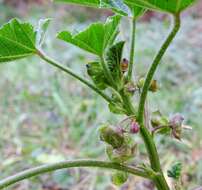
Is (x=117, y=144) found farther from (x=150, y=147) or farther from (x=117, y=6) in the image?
(x=117, y=6)

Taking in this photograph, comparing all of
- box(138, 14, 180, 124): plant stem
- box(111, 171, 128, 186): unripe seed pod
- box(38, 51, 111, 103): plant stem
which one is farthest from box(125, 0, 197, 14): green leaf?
box(111, 171, 128, 186): unripe seed pod

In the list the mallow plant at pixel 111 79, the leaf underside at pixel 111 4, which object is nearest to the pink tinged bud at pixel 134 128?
the mallow plant at pixel 111 79

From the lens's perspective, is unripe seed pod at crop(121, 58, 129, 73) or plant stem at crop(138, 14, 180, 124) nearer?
plant stem at crop(138, 14, 180, 124)

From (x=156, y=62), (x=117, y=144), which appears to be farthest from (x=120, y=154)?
(x=156, y=62)

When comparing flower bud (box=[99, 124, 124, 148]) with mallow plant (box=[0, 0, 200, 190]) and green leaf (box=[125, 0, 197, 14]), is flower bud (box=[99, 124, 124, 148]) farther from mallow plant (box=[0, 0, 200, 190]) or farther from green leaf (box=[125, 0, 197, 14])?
green leaf (box=[125, 0, 197, 14])

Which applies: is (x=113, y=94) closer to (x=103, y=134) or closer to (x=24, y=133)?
(x=103, y=134)

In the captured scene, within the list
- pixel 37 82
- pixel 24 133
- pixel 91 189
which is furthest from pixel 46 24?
pixel 37 82
